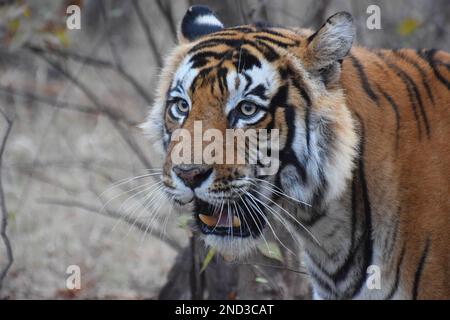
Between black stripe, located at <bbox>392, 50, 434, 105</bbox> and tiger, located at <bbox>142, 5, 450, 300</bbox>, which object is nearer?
tiger, located at <bbox>142, 5, 450, 300</bbox>

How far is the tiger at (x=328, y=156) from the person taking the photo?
2975 millimetres

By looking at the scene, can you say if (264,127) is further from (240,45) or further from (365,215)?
(365,215)

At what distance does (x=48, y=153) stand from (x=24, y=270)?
165 cm

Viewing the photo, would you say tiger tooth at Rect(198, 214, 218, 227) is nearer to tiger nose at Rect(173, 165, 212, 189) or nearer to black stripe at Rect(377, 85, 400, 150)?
tiger nose at Rect(173, 165, 212, 189)

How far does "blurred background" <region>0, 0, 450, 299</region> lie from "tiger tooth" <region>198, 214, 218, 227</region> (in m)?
0.23

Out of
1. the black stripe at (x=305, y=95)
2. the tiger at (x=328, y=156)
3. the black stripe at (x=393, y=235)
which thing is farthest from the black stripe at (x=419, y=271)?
the black stripe at (x=305, y=95)

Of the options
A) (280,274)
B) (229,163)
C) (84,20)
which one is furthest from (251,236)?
(84,20)

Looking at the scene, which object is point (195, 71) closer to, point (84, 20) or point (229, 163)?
point (229, 163)

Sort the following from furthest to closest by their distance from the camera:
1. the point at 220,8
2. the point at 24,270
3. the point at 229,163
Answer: the point at 24,270, the point at 220,8, the point at 229,163

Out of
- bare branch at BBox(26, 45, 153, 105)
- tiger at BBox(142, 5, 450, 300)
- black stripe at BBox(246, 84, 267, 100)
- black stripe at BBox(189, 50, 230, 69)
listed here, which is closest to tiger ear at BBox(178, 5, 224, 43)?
tiger at BBox(142, 5, 450, 300)

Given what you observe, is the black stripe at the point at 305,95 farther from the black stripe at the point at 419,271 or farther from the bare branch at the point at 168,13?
the bare branch at the point at 168,13

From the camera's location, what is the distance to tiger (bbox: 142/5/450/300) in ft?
9.76

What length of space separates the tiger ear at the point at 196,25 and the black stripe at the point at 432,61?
933 mm
